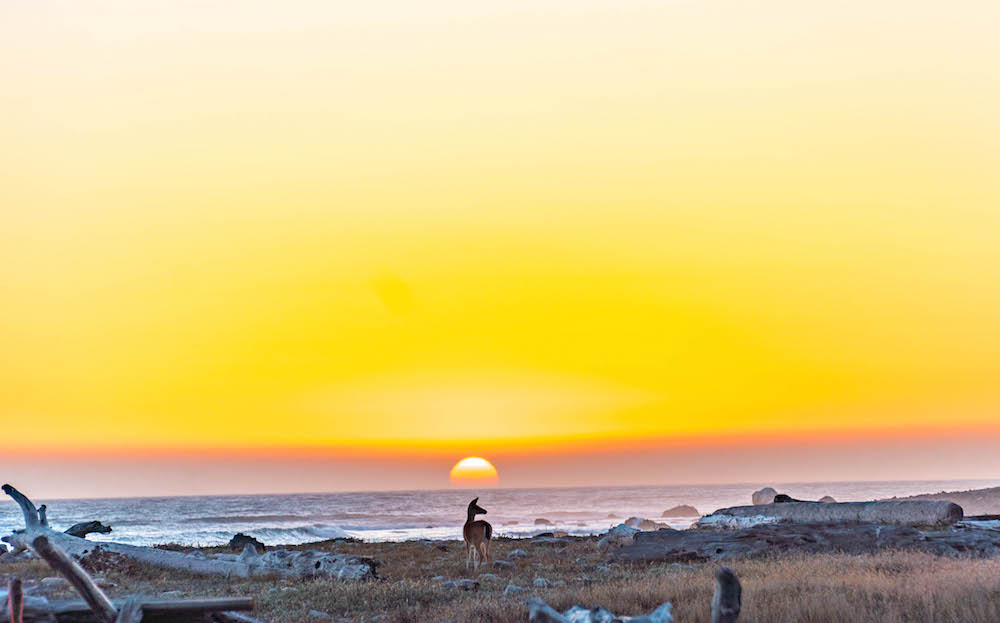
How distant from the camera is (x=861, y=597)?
37.8ft

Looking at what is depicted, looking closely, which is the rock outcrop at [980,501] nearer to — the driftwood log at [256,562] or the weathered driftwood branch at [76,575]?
the driftwood log at [256,562]

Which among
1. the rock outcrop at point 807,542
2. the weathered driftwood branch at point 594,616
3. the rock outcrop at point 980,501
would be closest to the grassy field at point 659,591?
the rock outcrop at point 807,542

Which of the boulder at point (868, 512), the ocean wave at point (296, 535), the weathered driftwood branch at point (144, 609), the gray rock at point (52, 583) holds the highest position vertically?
the boulder at point (868, 512)

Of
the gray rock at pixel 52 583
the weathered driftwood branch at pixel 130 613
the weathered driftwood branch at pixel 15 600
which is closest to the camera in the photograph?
the weathered driftwood branch at pixel 15 600

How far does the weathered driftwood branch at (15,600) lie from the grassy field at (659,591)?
15.8 ft

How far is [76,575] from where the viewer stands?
7.96 meters

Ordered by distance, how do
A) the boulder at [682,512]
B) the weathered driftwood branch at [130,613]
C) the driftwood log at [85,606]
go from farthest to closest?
the boulder at [682,512], the weathered driftwood branch at [130,613], the driftwood log at [85,606]

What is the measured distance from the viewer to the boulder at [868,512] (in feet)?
84.3

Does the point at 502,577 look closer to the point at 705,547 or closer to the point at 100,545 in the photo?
the point at 705,547

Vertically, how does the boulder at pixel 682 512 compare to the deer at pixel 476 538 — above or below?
Result: below

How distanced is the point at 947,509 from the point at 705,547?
1021cm

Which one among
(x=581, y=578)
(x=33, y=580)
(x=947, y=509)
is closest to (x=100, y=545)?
(x=33, y=580)

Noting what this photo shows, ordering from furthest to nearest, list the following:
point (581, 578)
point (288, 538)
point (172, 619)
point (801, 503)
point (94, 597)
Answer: point (288, 538) → point (801, 503) → point (581, 578) → point (172, 619) → point (94, 597)

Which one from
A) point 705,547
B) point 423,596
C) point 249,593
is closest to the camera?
point 423,596
